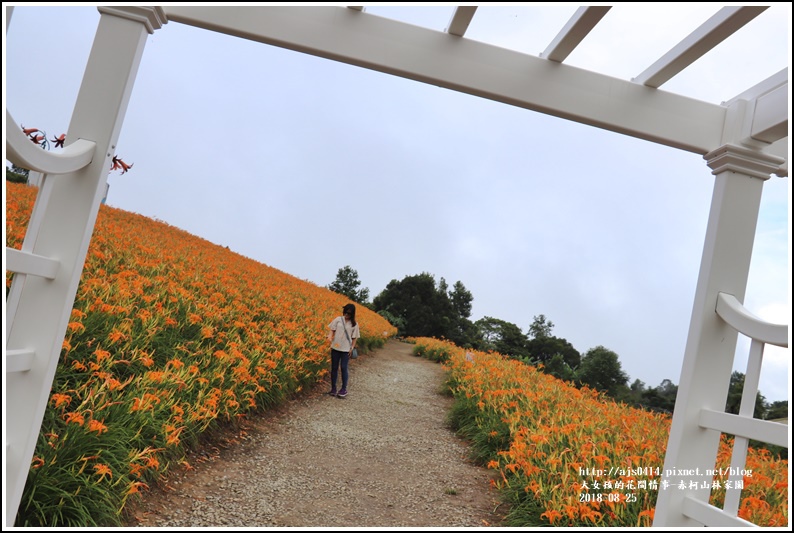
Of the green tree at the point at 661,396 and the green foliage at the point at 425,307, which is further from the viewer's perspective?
the green foliage at the point at 425,307

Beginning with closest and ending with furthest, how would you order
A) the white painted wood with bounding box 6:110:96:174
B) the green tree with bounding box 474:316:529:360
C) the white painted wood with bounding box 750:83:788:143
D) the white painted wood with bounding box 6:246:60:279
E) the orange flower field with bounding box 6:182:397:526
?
the white painted wood with bounding box 6:110:96:174 < the white painted wood with bounding box 6:246:60:279 < the white painted wood with bounding box 750:83:788:143 < the orange flower field with bounding box 6:182:397:526 < the green tree with bounding box 474:316:529:360

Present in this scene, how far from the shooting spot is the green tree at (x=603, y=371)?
988cm

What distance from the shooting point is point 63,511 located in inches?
99.6

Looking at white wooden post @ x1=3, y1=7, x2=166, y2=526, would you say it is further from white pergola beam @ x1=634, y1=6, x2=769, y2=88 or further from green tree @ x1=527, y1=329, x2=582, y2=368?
green tree @ x1=527, y1=329, x2=582, y2=368

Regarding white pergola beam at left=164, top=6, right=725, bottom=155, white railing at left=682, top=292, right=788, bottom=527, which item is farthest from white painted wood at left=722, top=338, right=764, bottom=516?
white pergola beam at left=164, top=6, right=725, bottom=155

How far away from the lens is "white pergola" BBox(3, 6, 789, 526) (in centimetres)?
202

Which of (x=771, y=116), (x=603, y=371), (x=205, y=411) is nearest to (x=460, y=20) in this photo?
(x=771, y=116)

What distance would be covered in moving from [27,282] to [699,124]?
3.26 metres

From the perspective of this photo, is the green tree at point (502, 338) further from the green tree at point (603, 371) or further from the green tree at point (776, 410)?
the green tree at point (776, 410)

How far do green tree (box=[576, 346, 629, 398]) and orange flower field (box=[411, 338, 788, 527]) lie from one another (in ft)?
11.9

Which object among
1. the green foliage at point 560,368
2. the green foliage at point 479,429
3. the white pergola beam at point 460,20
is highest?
the white pergola beam at point 460,20

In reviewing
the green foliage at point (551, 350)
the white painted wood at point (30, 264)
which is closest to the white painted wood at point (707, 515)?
the white painted wood at point (30, 264)

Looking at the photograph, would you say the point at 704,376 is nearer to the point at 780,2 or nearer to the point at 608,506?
the point at 608,506

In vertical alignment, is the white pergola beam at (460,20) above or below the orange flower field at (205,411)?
above
